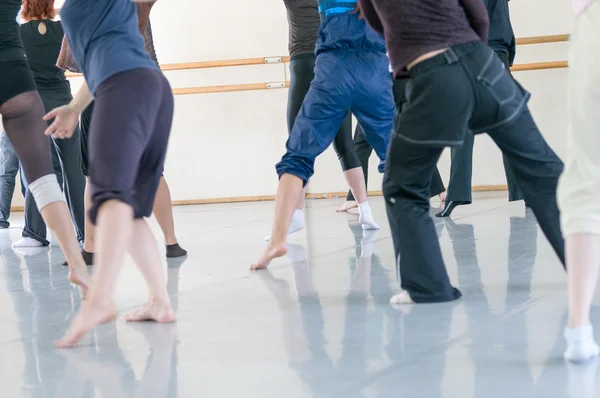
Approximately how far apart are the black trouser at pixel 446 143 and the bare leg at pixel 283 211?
2.71 feet

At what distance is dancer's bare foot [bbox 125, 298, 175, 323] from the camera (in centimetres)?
253

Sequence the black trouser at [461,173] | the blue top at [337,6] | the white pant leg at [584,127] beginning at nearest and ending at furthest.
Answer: the white pant leg at [584,127]
the blue top at [337,6]
the black trouser at [461,173]

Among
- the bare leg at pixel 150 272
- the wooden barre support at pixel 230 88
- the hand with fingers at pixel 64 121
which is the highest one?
the hand with fingers at pixel 64 121

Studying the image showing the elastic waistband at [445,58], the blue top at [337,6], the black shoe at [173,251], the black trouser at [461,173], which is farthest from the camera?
the black trouser at [461,173]

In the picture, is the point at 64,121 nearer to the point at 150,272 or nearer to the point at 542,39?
the point at 150,272

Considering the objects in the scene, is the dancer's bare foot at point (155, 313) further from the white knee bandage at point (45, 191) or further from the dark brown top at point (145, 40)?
the dark brown top at point (145, 40)

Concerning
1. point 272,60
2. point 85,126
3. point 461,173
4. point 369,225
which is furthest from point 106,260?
point 272,60

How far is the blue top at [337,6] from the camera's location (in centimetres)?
345

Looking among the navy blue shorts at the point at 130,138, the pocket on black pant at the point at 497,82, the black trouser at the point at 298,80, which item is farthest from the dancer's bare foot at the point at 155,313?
the black trouser at the point at 298,80

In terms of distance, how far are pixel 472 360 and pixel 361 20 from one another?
1939 millimetres

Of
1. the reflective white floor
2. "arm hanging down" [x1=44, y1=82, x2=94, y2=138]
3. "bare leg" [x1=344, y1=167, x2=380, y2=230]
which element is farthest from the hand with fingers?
"bare leg" [x1=344, y1=167, x2=380, y2=230]

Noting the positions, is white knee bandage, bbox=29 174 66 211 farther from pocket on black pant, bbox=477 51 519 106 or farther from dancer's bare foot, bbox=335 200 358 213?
dancer's bare foot, bbox=335 200 358 213

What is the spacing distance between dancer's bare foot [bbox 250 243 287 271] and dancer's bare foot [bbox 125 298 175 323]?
808mm

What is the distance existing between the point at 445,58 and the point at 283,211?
124 cm
